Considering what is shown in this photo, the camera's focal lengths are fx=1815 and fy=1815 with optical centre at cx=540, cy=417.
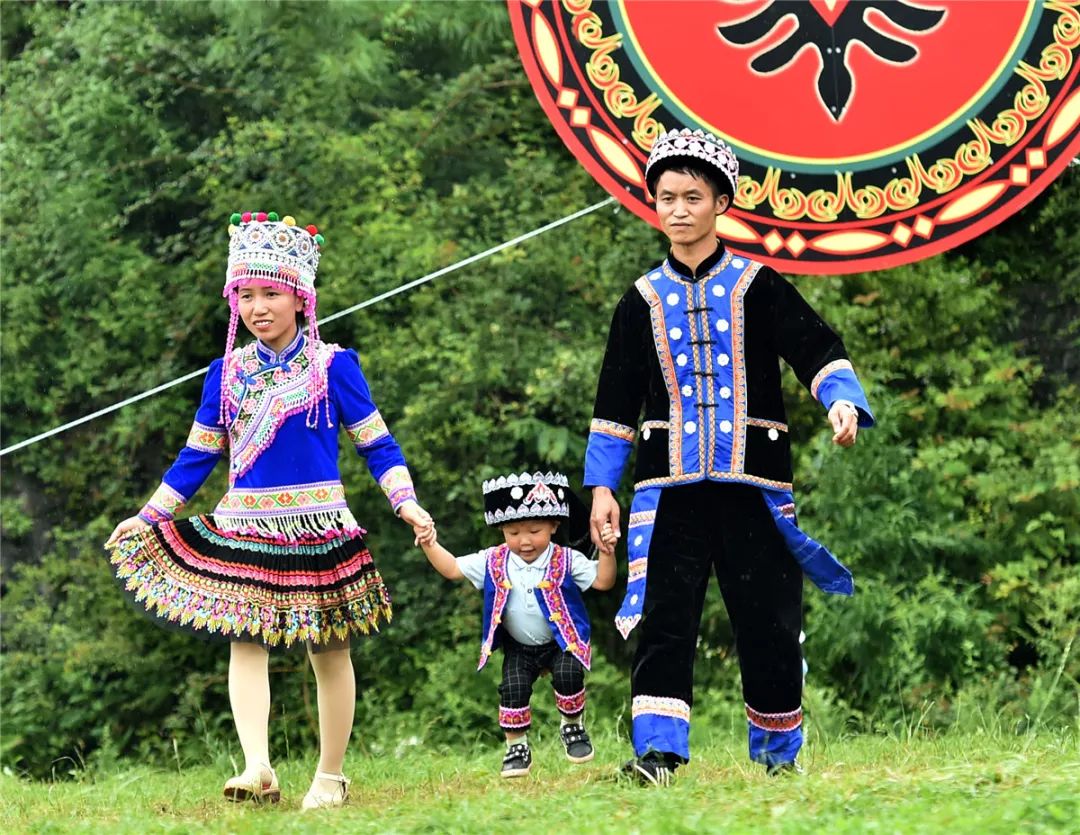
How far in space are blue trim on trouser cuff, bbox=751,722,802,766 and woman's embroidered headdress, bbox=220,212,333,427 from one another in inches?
62.5

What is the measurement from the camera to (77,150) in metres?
10.8

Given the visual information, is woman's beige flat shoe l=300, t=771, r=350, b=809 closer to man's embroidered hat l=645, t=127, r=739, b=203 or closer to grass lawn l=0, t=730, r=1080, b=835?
grass lawn l=0, t=730, r=1080, b=835

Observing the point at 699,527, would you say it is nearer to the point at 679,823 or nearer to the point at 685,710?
the point at 685,710

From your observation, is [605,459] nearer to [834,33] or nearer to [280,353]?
[280,353]

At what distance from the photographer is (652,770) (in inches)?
199

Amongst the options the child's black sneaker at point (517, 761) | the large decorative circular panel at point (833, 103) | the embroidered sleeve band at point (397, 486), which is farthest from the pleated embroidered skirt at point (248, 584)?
the large decorative circular panel at point (833, 103)

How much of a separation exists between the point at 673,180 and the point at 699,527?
100 centimetres

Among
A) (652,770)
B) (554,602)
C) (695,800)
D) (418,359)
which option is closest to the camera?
(695,800)

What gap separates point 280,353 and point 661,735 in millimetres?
1616

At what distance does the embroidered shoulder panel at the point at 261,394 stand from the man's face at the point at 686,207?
1122 millimetres

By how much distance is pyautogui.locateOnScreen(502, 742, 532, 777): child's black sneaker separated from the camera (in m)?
5.73

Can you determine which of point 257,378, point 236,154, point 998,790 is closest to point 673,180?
point 257,378

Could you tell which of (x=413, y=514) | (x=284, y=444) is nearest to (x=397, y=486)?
(x=413, y=514)

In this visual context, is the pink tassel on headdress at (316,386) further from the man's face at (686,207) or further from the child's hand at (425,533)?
the man's face at (686,207)
